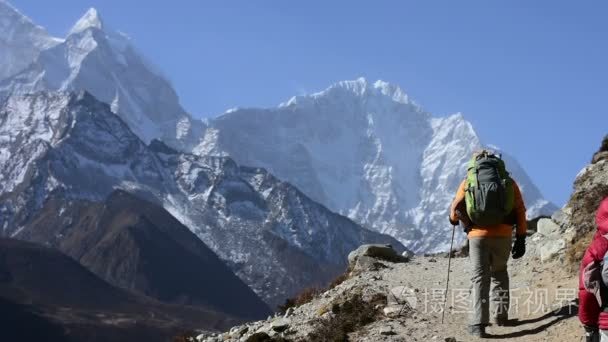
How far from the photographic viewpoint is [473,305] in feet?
42.8

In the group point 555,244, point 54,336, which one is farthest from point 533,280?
point 54,336

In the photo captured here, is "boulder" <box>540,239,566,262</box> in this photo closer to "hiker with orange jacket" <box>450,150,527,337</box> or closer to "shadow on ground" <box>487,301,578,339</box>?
"shadow on ground" <box>487,301,578,339</box>

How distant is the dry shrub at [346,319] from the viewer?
1459 cm

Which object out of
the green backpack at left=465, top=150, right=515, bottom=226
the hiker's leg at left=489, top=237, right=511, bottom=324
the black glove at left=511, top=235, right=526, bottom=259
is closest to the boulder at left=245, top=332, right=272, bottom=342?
the hiker's leg at left=489, top=237, right=511, bottom=324

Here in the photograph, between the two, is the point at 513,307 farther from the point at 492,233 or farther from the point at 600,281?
the point at 600,281

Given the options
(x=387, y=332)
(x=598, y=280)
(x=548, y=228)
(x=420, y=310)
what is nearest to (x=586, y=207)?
A: (x=548, y=228)

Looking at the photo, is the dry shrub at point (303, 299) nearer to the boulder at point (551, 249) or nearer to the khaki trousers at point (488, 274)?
the boulder at point (551, 249)

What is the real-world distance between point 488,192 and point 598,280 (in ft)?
13.9

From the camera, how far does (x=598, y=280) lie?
339 inches

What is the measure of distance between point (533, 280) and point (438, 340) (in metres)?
3.81

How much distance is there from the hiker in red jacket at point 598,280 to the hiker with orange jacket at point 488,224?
3.78 meters

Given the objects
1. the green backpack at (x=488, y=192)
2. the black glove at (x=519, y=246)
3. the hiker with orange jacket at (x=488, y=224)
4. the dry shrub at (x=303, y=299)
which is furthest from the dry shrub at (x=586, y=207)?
the dry shrub at (x=303, y=299)

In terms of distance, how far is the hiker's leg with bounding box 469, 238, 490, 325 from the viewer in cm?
1288

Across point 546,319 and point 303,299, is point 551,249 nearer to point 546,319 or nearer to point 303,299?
point 546,319
